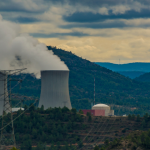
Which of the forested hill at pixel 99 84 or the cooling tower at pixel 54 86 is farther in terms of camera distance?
the forested hill at pixel 99 84

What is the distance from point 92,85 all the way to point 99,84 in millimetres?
4669

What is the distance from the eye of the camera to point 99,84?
180 metres

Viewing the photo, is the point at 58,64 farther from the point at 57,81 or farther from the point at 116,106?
the point at 116,106

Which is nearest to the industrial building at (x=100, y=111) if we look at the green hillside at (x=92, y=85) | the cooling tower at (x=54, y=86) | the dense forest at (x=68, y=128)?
the dense forest at (x=68, y=128)

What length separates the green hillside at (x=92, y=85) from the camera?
15662 centimetres

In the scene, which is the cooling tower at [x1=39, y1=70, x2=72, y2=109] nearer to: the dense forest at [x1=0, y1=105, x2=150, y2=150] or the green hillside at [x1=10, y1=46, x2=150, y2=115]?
the dense forest at [x1=0, y1=105, x2=150, y2=150]

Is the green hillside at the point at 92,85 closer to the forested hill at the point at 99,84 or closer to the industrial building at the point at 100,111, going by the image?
the forested hill at the point at 99,84

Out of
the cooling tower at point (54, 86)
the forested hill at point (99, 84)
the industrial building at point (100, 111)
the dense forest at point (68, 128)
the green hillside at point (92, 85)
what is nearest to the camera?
the dense forest at point (68, 128)

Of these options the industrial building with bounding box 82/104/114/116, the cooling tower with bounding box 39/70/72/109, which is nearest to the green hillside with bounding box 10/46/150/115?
the industrial building with bounding box 82/104/114/116

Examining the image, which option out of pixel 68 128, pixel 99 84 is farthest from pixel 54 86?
pixel 99 84

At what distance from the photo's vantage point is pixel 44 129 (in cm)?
7075

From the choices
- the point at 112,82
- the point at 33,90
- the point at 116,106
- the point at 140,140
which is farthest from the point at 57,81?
the point at 112,82

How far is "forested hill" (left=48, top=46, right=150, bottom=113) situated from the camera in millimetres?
163250

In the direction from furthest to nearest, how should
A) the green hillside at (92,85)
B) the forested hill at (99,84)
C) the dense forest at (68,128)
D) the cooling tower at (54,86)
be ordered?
the forested hill at (99,84) → the green hillside at (92,85) → the cooling tower at (54,86) → the dense forest at (68,128)
